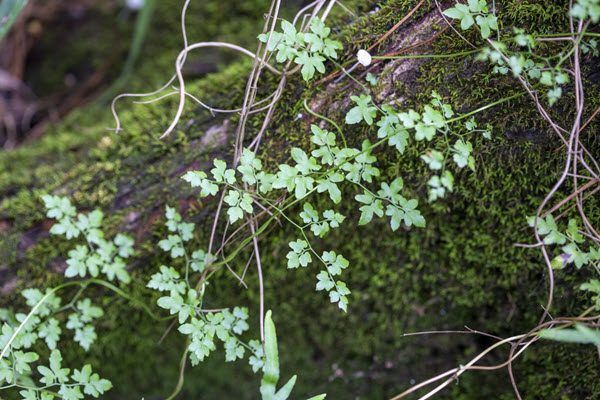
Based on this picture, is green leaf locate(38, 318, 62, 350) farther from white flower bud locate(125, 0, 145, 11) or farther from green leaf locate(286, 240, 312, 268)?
white flower bud locate(125, 0, 145, 11)

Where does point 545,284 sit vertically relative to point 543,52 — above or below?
below

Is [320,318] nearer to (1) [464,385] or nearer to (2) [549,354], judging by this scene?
(1) [464,385]

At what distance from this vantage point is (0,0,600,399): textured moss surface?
1.64 meters

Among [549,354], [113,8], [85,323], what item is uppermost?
[113,8]

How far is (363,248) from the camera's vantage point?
6.18 feet

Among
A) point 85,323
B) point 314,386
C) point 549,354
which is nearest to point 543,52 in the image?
point 549,354

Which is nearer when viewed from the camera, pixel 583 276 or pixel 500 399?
pixel 583 276

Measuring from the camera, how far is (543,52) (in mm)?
1532

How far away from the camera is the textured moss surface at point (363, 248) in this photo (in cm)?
164

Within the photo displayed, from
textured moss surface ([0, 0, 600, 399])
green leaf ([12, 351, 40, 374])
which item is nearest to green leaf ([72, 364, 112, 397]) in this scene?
green leaf ([12, 351, 40, 374])

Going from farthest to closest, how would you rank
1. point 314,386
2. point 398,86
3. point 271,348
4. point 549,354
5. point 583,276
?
point 314,386 → point 549,354 → point 583,276 → point 398,86 → point 271,348

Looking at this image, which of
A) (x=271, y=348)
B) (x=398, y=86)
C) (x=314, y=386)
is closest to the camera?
(x=271, y=348)

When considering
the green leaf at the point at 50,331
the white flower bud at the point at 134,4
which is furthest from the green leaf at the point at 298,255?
the white flower bud at the point at 134,4

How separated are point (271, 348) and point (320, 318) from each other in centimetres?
64
